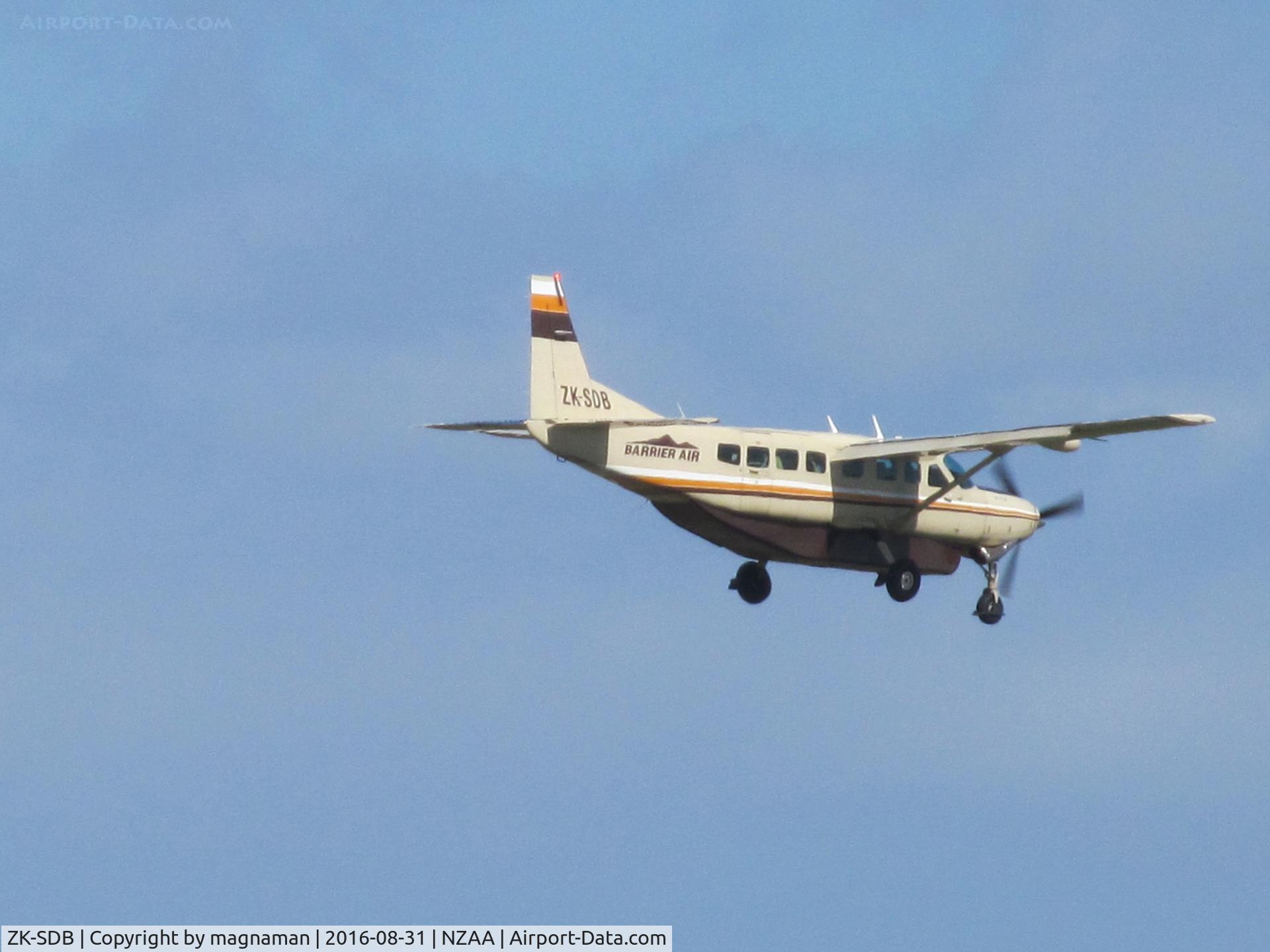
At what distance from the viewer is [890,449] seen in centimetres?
5597

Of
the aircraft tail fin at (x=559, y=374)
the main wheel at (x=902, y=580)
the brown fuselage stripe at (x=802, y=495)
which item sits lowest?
the main wheel at (x=902, y=580)

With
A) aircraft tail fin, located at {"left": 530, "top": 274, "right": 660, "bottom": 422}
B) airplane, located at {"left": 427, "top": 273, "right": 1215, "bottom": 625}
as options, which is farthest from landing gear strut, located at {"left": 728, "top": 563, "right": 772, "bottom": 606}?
aircraft tail fin, located at {"left": 530, "top": 274, "right": 660, "bottom": 422}

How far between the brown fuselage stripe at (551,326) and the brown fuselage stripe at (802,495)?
3.41m

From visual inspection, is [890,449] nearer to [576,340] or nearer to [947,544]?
[947,544]

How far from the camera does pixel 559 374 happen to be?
2079 inches

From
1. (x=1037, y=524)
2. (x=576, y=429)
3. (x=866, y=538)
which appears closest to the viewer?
(x=576, y=429)

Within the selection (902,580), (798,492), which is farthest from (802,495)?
(902,580)

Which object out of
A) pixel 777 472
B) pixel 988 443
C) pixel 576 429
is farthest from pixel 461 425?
pixel 988 443

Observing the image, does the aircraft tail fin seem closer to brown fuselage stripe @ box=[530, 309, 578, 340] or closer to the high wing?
brown fuselage stripe @ box=[530, 309, 578, 340]

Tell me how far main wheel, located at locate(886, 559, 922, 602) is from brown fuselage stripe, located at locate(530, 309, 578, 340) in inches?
377

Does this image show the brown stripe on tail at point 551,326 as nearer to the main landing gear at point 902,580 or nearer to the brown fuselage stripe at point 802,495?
the brown fuselage stripe at point 802,495

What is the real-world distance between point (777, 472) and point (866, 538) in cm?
338

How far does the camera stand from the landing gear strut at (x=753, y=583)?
5822cm

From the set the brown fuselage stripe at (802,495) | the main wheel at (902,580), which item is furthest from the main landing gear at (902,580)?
the brown fuselage stripe at (802,495)
